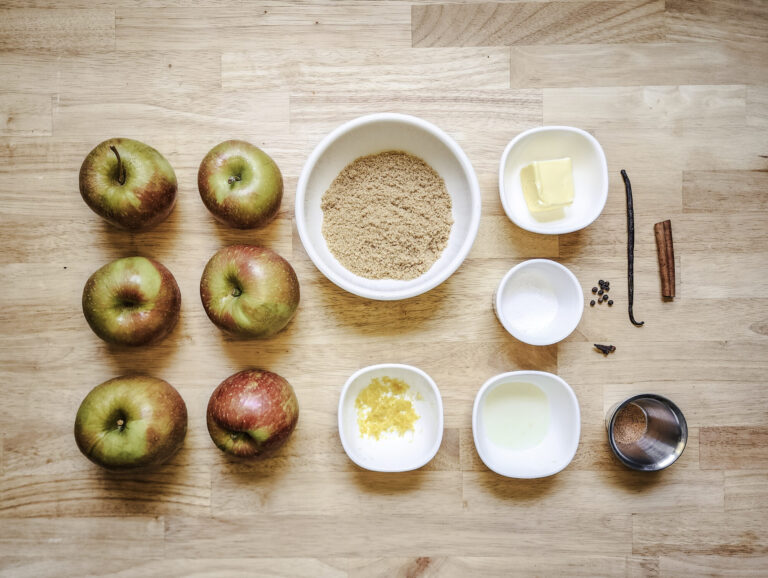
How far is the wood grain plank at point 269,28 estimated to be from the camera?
4.11ft

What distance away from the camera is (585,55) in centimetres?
127

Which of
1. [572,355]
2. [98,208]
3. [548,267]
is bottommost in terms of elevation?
[572,355]

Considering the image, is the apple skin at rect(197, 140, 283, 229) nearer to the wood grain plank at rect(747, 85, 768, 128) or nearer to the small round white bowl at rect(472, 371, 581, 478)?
the small round white bowl at rect(472, 371, 581, 478)

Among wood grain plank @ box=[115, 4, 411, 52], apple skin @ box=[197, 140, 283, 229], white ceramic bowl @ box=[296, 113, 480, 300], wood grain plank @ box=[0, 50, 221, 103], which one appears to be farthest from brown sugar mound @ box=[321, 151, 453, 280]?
wood grain plank @ box=[0, 50, 221, 103]

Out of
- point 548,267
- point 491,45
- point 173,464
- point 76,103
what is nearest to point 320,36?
point 491,45

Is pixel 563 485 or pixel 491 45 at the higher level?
pixel 491 45

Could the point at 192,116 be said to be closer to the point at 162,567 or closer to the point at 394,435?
the point at 394,435

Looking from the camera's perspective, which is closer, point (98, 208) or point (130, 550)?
point (98, 208)

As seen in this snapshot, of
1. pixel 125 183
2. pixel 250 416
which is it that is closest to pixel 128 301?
pixel 125 183

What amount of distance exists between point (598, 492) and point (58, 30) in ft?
5.62

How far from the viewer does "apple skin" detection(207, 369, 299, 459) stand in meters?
1.10

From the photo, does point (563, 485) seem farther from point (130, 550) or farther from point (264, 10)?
point (264, 10)

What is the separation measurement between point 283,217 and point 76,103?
0.57 m

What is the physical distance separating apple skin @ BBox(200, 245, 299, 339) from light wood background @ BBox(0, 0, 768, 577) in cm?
12
